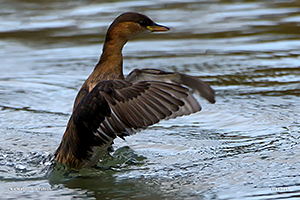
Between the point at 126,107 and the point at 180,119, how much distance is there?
6.92 ft

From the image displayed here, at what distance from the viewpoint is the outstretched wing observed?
177 inches

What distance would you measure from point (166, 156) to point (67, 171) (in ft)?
2.84

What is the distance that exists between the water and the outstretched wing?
1.49 ft

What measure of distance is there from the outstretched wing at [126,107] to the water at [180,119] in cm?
45

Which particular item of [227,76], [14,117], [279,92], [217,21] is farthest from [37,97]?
[217,21]

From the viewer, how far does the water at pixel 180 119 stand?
477 centimetres

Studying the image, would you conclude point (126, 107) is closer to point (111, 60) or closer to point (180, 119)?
point (111, 60)

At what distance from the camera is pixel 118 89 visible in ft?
15.3

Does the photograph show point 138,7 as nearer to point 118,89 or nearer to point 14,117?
point 14,117

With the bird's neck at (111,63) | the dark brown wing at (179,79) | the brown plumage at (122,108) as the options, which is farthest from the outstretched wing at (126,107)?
the bird's neck at (111,63)

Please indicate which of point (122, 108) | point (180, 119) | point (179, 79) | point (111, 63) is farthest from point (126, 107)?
point (180, 119)

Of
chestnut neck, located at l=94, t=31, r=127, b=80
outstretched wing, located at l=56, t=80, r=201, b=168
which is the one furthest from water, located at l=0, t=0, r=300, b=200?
chestnut neck, located at l=94, t=31, r=127, b=80

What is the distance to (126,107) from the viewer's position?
4.57 metres

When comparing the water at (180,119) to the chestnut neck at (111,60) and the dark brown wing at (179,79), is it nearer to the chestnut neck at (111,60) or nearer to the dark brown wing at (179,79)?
the dark brown wing at (179,79)
